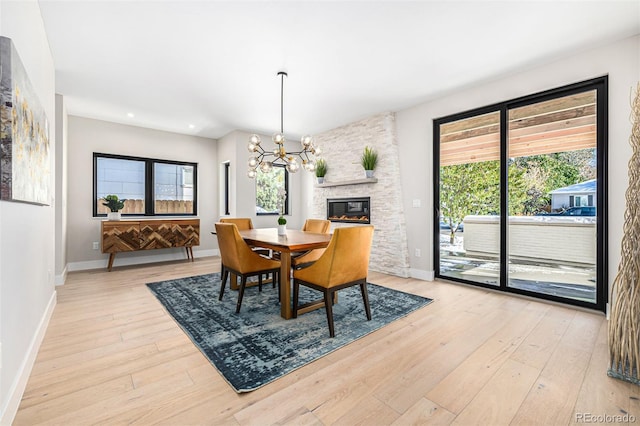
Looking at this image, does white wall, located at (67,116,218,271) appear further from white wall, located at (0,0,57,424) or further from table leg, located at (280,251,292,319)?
table leg, located at (280,251,292,319)

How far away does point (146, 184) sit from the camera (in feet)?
17.9

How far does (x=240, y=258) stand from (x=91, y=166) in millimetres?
4018

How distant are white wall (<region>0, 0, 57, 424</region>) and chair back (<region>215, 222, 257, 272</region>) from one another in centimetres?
136

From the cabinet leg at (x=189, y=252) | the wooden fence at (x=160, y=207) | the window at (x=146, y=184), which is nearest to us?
the window at (x=146, y=184)

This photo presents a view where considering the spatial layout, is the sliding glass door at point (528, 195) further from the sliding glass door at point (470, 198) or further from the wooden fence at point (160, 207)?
the wooden fence at point (160, 207)

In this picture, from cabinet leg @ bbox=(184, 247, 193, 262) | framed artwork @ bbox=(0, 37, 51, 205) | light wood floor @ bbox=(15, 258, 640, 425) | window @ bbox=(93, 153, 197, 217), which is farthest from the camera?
cabinet leg @ bbox=(184, 247, 193, 262)

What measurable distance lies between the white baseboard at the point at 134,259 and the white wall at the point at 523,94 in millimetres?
4307

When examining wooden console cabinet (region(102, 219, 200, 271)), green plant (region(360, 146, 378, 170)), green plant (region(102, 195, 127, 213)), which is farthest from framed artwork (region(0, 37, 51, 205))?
green plant (region(360, 146, 378, 170))

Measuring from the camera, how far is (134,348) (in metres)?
2.09

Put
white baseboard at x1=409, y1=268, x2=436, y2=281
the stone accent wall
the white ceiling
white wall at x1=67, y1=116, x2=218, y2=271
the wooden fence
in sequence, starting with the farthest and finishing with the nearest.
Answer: the wooden fence, white wall at x1=67, y1=116, x2=218, y2=271, the stone accent wall, white baseboard at x1=409, y1=268, x2=436, y2=281, the white ceiling

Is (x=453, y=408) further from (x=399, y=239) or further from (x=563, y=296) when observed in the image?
(x=399, y=239)

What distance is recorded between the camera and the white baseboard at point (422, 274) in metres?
4.06

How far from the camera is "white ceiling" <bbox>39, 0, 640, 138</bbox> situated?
221 centimetres

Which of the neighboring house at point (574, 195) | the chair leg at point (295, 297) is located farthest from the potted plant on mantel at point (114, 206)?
the neighboring house at point (574, 195)
